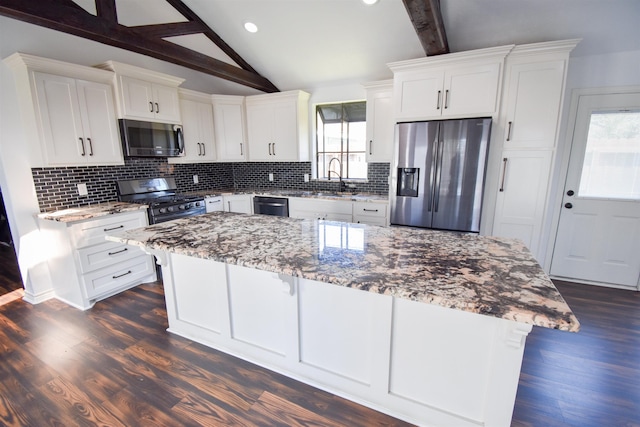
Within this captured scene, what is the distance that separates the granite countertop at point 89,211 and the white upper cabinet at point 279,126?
6.19 feet

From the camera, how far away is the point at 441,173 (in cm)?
287

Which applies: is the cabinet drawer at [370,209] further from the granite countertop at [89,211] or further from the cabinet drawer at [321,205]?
the granite countertop at [89,211]

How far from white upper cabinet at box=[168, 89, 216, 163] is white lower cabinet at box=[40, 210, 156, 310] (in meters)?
1.25

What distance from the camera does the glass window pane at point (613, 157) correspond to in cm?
290

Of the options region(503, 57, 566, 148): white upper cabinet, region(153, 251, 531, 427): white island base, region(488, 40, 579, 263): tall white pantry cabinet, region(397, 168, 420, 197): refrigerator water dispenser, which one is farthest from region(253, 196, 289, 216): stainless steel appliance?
region(503, 57, 566, 148): white upper cabinet

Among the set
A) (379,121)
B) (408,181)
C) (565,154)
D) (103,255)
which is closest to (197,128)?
(103,255)

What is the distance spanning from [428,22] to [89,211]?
350cm

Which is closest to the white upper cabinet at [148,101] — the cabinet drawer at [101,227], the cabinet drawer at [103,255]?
the cabinet drawer at [101,227]

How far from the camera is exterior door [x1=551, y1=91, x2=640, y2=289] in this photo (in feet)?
9.57

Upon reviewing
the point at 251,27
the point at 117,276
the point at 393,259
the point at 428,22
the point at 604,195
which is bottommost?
the point at 117,276

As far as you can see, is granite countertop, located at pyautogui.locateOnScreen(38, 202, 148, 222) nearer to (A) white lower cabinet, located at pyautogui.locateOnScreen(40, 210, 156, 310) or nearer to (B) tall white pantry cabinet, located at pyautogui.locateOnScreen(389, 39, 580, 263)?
(A) white lower cabinet, located at pyautogui.locateOnScreen(40, 210, 156, 310)

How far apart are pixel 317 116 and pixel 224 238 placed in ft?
10.3

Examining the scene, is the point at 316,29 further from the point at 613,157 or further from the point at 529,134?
the point at 613,157

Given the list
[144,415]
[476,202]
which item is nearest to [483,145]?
[476,202]
